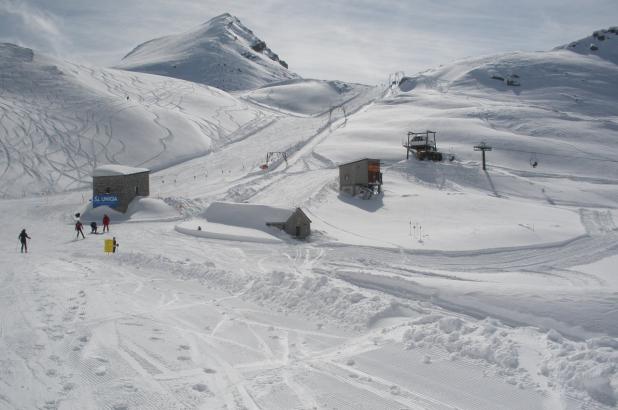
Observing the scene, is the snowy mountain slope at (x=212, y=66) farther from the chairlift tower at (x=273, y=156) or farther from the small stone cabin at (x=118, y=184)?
the small stone cabin at (x=118, y=184)

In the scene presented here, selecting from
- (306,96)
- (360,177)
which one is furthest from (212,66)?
(360,177)

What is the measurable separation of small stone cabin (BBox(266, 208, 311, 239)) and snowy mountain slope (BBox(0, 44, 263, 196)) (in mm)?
26330

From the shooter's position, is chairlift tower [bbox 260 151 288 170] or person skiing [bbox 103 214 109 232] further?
chairlift tower [bbox 260 151 288 170]

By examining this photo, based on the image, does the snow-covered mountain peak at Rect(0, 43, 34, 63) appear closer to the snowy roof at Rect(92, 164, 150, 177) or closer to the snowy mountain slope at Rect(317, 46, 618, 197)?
the snowy mountain slope at Rect(317, 46, 618, 197)

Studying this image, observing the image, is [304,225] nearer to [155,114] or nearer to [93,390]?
[93,390]

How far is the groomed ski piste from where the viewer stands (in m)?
8.19

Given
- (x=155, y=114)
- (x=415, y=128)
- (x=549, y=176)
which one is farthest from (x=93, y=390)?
(x=415, y=128)

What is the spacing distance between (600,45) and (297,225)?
17566cm

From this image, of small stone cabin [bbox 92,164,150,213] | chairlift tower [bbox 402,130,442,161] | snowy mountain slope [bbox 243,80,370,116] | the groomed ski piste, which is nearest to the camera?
the groomed ski piste

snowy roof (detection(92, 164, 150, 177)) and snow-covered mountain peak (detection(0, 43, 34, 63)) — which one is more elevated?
snow-covered mountain peak (detection(0, 43, 34, 63))

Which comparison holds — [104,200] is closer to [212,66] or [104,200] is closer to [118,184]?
[118,184]

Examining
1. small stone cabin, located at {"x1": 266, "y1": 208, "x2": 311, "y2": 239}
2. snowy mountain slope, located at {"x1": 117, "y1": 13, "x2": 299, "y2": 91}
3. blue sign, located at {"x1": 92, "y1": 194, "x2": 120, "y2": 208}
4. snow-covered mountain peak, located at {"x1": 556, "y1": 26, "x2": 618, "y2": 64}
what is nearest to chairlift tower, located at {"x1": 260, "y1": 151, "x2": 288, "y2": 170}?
blue sign, located at {"x1": 92, "y1": 194, "x2": 120, "y2": 208}

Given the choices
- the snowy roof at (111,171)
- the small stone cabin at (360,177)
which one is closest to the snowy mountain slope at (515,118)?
the small stone cabin at (360,177)

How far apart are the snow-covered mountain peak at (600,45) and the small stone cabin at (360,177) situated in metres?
144
